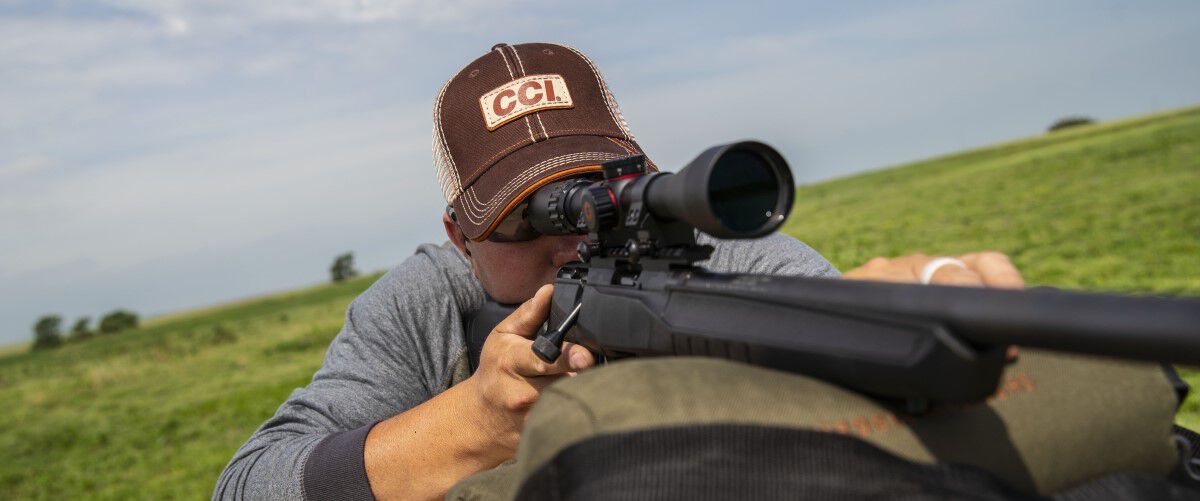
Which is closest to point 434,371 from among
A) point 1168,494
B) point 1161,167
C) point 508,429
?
point 508,429

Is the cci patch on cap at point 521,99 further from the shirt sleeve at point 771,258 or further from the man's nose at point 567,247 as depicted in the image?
the shirt sleeve at point 771,258

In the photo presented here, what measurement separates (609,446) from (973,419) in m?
0.64

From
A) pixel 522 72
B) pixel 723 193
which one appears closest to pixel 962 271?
pixel 723 193

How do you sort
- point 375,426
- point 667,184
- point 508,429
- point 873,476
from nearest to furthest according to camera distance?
point 873,476 → point 667,184 → point 508,429 → point 375,426

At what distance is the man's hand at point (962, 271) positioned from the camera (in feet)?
4.80

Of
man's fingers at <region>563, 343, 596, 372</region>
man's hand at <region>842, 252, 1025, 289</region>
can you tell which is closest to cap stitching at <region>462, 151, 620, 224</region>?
man's fingers at <region>563, 343, 596, 372</region>

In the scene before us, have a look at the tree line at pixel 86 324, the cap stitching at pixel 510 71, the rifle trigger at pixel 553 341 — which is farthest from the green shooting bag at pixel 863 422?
the tree line at pixel 86 324

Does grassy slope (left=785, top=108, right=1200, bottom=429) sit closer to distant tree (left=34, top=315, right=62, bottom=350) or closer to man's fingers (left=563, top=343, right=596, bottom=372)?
man's fingers (left=563, top=343, right=596, bottom=372)

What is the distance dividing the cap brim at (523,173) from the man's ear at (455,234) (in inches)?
11.9

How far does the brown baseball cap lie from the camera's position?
114 inches

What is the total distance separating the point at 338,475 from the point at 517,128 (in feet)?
4.43

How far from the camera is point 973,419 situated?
57.2 inches

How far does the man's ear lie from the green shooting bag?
1981 mm

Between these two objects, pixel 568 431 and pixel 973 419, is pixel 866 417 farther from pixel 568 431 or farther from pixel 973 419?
pixel 568 431
